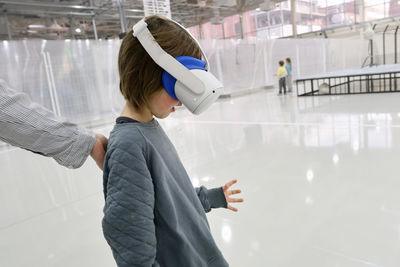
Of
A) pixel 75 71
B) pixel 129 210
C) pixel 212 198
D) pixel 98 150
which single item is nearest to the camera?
pixel 129 210

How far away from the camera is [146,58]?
2.16 ft

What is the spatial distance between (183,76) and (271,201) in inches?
65.4

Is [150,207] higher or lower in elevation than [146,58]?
lower

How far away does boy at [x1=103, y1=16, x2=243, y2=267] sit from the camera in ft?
2.02

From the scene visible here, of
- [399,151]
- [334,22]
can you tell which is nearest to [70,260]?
[399,151]

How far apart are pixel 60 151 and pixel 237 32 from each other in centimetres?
2095

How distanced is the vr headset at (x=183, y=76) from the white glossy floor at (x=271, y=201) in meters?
1.09

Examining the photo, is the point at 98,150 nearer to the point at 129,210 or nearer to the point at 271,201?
the point at 129,210

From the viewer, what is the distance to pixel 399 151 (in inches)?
115

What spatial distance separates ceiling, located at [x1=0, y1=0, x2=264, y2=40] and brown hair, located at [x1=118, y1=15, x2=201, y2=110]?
951cm

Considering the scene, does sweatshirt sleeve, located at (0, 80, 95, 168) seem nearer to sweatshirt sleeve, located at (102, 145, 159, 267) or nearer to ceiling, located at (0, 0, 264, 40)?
sweatshirt sleeve, located at (102, 145, 159, 267)

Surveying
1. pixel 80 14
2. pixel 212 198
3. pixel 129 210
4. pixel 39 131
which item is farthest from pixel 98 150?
pixel 80 14

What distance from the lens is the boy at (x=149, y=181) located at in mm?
616

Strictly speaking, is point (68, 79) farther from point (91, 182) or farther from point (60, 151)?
point (60, 151)
